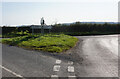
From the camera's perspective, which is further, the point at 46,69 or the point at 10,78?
A: the point at 46,69

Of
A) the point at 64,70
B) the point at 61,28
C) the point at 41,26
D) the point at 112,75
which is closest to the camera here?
the point at 112,75

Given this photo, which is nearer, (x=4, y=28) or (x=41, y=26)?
(x=41, y=26)

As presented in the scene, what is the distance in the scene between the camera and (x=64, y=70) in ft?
19.7

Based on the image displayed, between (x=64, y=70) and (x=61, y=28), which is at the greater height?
(x=61, y=28)

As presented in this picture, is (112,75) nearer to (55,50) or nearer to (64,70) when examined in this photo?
(64,70)

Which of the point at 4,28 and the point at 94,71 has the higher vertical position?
the point at 4,28

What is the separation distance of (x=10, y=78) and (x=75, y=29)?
3270 cm

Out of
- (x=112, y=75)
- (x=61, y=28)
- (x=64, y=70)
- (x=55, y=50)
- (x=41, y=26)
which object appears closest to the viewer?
(x=112, y=75)

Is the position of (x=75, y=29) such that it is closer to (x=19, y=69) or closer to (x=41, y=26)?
(x=41, y=26)

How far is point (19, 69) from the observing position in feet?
20.1

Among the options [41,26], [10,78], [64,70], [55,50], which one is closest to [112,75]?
[64,70]

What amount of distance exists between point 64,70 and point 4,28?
29810 millimetres

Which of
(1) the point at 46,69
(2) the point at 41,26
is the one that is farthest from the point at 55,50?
(2) the point at 41,26

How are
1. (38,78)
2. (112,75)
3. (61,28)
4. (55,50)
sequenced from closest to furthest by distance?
(38,78) → (112,75) → (55,50) → (61,28)
